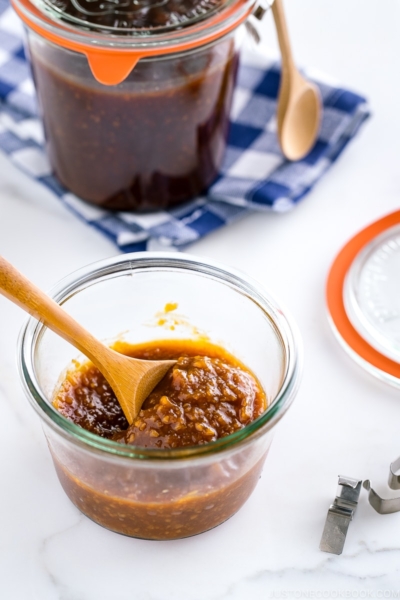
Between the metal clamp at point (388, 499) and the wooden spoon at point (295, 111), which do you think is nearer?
the metal clamp at point (388, 499)

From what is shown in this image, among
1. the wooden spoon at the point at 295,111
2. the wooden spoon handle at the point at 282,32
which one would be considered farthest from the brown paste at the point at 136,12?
the wooden spoon at the point at 295,111

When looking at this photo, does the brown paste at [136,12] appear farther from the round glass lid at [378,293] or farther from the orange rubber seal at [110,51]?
the round glass lid at [378,293]

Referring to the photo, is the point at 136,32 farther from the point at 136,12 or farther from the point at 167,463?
the point at 167,463

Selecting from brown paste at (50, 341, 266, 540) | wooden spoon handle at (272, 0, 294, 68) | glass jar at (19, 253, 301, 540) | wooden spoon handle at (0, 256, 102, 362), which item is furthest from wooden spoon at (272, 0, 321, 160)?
wooden spoon handle at (0, 256, 102, 362)

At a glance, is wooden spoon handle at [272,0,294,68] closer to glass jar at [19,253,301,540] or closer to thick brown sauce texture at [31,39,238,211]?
thick brown sauce texture at [31,39,238,211]

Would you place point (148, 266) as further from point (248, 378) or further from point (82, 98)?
point (82, 98)

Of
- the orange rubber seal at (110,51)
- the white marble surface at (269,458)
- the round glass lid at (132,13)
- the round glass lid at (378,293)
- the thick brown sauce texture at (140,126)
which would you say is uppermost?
the round glass lid at (132,13)

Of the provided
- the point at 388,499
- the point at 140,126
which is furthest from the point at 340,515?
the point at 140,126
